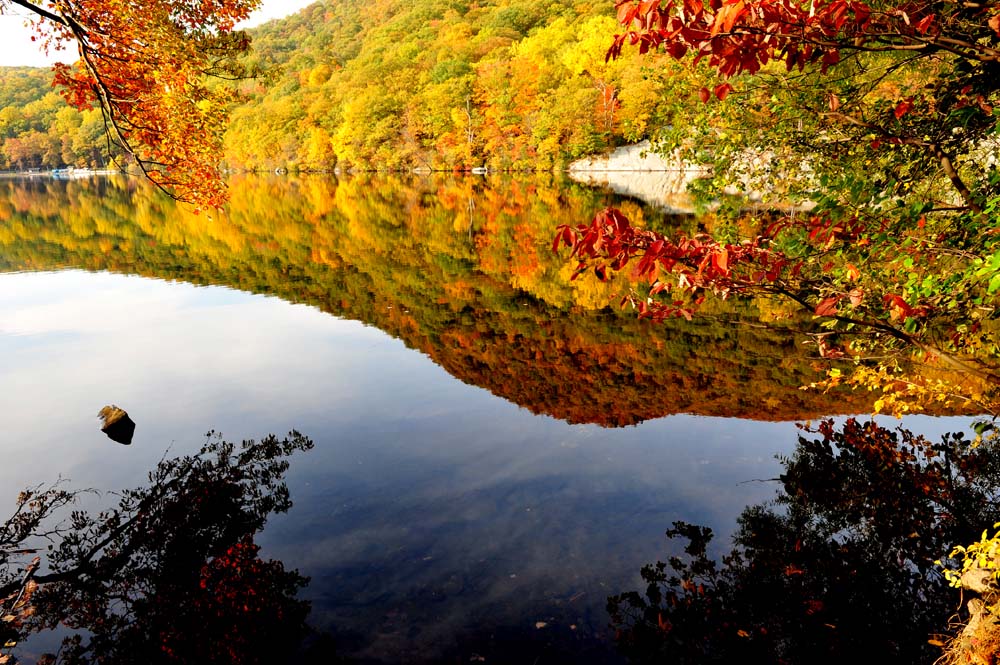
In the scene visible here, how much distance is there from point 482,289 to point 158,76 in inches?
621

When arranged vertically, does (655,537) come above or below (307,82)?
below

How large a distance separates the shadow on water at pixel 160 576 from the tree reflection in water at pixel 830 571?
4.76 meters

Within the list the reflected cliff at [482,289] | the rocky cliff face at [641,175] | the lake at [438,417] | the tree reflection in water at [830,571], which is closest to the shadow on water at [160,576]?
the lake at [438,417]

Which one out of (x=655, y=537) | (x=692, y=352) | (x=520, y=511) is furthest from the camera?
(x=692, y=352)

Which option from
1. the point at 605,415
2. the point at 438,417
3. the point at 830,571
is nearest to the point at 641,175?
the point at 605,415

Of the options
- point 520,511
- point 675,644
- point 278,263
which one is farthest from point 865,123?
point 278,263

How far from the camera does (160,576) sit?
8641 mm

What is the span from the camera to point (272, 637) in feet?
25.0

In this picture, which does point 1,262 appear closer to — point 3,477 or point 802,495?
point 3,477

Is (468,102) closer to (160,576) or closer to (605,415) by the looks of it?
(605,415)

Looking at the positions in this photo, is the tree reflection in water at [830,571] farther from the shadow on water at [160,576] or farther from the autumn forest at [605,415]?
the shadow on water at [160,576]

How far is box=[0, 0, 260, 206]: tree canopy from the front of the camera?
1109 centimetres

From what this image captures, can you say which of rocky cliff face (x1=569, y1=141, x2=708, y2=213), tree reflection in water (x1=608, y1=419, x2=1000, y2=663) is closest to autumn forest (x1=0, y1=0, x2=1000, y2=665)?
tree reflection in water (x1=608, y1=419, x2=1000, y2=663)

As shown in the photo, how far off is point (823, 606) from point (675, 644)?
2.10 meters
